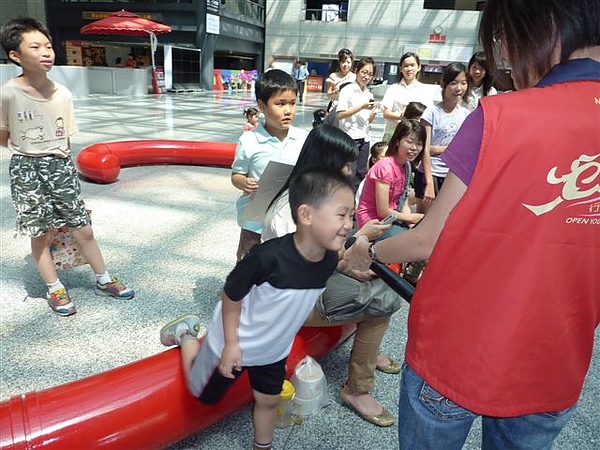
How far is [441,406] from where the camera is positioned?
0.96m

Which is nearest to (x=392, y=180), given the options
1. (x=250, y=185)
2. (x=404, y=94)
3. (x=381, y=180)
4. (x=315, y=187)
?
(x=381, y=180)

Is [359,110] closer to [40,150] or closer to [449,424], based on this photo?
[40,150]

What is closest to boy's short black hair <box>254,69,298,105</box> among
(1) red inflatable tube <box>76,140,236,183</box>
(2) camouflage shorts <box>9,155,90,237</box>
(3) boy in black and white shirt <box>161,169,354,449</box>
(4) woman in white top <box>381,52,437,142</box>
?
(3) boy in black and white shirt <box>161,169,354,449</box>

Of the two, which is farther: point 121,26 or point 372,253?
point 121,26

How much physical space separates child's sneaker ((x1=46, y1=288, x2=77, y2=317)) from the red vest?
2.13 m

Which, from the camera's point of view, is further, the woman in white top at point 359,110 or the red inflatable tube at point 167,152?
the red inflatable tube at point 167,152

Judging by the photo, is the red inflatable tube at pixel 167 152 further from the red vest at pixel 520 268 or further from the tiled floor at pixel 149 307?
the red vest at pixel 520 268

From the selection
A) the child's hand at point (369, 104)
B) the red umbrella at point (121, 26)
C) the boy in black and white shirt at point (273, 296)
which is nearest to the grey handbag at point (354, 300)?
the boy in black and white shirt at point (273, 296)

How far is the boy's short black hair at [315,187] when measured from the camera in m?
1.27

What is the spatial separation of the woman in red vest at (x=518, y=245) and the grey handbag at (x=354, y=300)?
73cm

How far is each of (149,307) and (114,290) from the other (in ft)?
0.79

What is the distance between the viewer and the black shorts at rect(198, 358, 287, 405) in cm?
151

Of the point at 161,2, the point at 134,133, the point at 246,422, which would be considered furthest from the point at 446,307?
the point at 161,2

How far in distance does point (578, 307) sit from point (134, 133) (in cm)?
840
